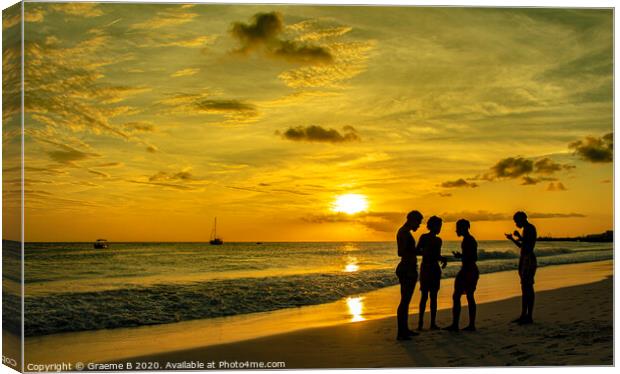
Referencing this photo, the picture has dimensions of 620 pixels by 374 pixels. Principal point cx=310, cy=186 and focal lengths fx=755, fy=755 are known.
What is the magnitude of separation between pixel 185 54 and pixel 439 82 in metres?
2.97

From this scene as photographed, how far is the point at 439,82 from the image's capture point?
8898 millimetres

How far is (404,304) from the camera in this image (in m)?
7.96

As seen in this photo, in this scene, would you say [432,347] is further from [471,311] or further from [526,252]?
[526,252]

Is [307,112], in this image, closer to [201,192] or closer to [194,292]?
[201,192]

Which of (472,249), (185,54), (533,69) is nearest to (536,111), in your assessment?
(533,69)

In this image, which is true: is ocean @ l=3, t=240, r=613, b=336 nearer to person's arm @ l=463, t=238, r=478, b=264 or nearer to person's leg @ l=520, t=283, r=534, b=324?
person's leg @ l=520, t=283, r=534, b=324

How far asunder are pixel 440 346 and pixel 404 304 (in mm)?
622

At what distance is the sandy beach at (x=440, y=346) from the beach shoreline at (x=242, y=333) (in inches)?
0.9

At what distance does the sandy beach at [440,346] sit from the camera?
25.9ft

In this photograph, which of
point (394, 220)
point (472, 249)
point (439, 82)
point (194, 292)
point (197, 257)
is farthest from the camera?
point (197, 257)

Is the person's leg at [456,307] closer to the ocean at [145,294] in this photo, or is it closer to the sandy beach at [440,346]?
the sandy beach at [440,346]

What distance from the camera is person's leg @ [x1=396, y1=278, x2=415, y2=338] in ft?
25.7

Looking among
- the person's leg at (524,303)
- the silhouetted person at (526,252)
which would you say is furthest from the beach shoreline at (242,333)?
the silhouetted person at (526,252)

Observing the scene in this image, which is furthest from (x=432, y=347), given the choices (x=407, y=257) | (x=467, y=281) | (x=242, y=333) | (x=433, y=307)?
(x=242, y=333)
